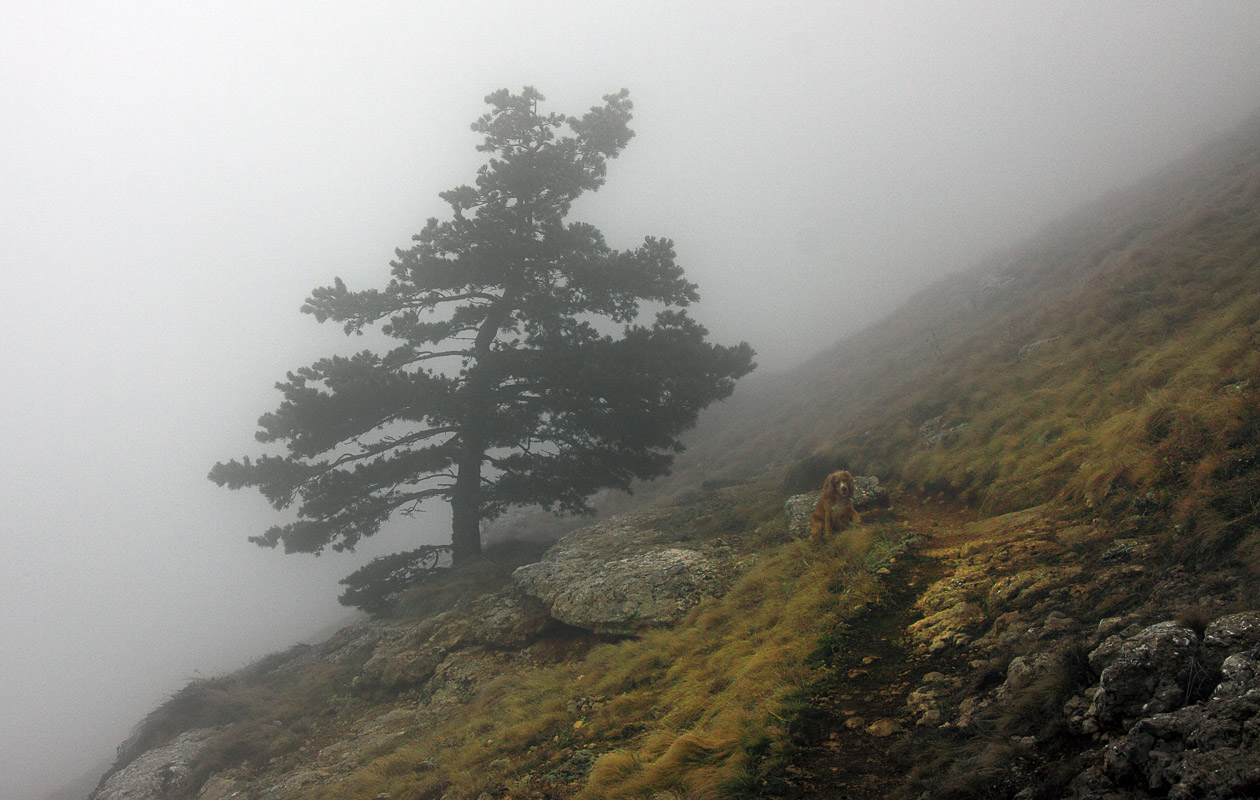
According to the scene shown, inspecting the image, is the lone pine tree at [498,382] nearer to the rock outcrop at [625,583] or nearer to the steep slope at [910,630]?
the steep slope at [910,630]

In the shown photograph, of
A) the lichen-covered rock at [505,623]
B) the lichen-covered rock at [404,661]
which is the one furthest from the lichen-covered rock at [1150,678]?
the lichen-covered rock at [404,661]

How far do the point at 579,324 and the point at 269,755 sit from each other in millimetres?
12194

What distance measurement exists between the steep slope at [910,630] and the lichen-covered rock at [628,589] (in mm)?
64

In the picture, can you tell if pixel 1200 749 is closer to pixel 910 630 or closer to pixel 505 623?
pixel 910 630

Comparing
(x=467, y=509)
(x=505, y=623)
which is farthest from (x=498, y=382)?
(x=505, y=623)

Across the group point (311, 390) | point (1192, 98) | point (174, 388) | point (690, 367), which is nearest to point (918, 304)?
point (690, 367)

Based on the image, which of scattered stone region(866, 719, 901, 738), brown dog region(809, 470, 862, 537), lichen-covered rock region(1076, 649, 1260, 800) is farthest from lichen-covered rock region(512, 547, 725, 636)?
lichen-covered rock region(1076, 649, 1260, 800)

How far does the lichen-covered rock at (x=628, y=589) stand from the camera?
30.2 ft

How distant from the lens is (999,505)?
7973 millimetres

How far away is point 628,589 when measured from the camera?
985 cm

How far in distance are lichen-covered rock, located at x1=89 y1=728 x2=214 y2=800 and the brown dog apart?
1199 cm

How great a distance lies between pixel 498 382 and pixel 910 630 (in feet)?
43.0

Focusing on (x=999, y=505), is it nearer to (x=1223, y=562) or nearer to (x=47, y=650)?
(x=1223, y=562)

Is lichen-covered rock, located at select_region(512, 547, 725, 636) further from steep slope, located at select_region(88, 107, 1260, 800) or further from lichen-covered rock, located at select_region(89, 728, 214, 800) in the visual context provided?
lichen-covered rock, located at select_region(89, 728, 214, 800)
